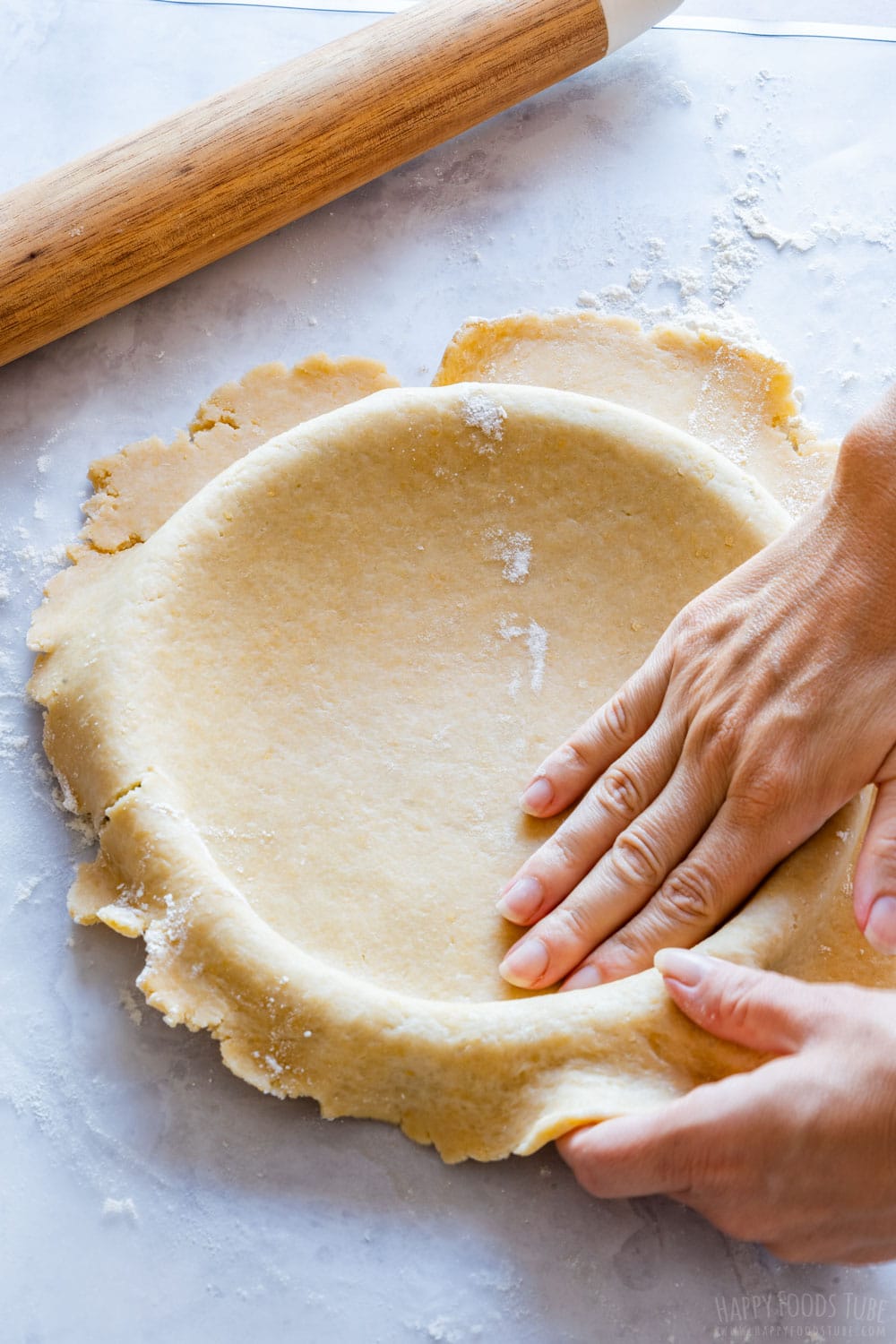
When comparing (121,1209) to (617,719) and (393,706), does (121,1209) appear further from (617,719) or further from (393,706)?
(617,719)

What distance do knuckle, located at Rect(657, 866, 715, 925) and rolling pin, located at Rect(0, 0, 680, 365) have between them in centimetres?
157

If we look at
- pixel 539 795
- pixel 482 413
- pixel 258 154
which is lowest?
pixel 539 795

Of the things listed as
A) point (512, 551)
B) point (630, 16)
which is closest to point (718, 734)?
point (512, 551)

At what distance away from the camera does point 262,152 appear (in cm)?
224

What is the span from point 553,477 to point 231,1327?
1.41 meters

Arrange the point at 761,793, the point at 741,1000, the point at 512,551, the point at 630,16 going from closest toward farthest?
the point at 741,1000
the point at 761,793
the point at 512,551
the point at 630,16

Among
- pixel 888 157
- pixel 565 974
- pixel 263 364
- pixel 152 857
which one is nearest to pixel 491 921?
pixel 565 974

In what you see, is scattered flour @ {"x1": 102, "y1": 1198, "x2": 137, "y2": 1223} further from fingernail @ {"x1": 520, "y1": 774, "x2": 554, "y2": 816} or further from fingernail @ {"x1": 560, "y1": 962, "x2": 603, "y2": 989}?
fingernail @ {"x1": 520, "y1": 774, "x2": 554, "y2": 816}

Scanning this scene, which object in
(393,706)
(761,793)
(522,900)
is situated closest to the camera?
(761,793)

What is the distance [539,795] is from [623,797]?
141 millimetres

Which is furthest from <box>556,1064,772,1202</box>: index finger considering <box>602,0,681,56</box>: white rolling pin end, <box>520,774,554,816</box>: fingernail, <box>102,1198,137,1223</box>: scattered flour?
<box>602,0,681,56</box>: white rolling pin end

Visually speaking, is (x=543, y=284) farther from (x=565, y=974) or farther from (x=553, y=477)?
(x=565, y=974)

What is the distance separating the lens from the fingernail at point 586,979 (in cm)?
162

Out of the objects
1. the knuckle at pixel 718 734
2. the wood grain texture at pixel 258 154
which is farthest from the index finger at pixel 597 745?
the wood grain texture at pixel 258 154
